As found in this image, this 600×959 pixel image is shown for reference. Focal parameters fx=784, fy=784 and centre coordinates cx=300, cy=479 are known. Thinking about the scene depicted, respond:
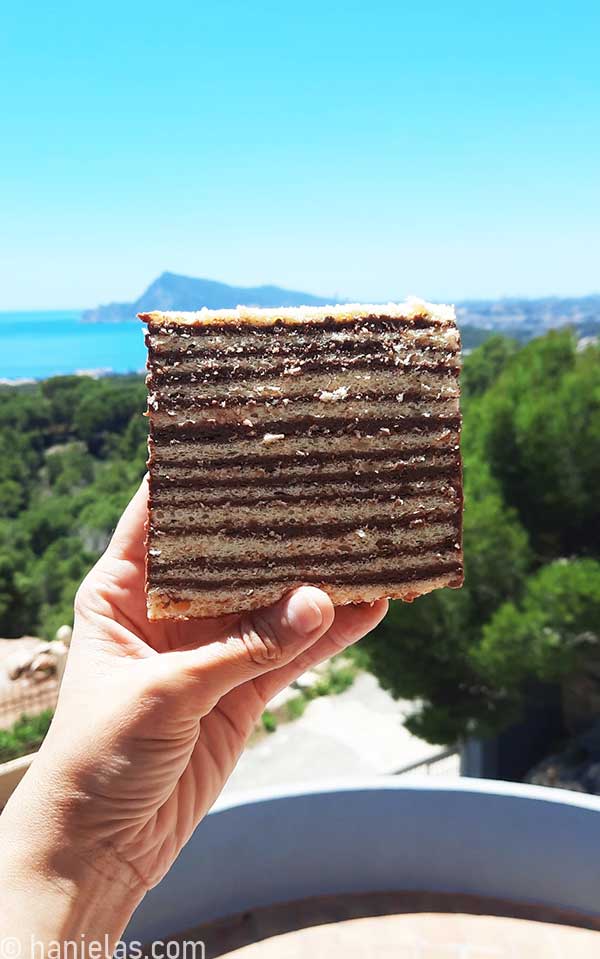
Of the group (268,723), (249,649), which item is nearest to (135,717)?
(249,649)

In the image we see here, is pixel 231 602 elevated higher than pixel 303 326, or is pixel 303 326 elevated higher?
pixel 303 326

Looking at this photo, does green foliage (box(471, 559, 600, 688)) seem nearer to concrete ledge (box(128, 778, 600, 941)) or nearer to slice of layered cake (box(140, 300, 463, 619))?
concrete ledge (box(128, 778, 600, 941))

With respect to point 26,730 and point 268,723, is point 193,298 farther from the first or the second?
point 268,723

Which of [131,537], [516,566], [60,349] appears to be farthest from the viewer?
[60,349]

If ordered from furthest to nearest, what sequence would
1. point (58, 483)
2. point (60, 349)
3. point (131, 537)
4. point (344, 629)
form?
point (60, 349) < point (58, 483) < point (131, 537) < point (344, 629)

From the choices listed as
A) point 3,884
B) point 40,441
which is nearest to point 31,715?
point 3,884

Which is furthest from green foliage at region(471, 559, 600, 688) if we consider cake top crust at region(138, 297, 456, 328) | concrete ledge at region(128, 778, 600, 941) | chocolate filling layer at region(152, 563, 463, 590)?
cake top crust at region(138, 297, 456, 328)

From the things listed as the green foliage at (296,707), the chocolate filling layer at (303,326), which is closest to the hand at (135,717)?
the chocolate filling layer at (303,326)

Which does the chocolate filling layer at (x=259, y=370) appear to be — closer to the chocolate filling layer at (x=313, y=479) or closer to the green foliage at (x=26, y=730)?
the chocolate filling layer at (x=313, y=479)
